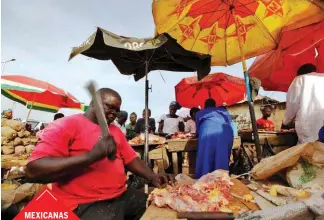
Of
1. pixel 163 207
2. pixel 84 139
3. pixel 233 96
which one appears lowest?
pixel 163 207

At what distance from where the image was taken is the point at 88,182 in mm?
2615

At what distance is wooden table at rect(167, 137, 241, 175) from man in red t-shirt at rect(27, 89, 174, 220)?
2.38m

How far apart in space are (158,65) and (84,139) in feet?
13.2

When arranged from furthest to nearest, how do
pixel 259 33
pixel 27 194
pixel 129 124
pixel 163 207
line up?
pixel 129 124 < pixel 259 33 < pixel 27 194 < pixel 163 207

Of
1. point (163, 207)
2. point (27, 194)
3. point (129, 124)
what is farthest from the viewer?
point (129, 124)

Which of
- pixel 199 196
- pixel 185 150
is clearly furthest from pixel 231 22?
pixel 199 196

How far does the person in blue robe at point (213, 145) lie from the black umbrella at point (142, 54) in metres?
1.01

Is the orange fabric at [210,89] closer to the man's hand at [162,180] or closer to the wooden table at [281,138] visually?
the wooden table at [281,138]

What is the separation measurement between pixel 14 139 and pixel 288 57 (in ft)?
25.6

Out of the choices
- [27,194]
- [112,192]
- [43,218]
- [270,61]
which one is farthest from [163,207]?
[270,61]

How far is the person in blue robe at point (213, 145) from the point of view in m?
5.31

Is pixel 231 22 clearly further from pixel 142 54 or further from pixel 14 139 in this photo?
pixel 14 139

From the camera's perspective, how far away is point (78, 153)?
8.71 ft

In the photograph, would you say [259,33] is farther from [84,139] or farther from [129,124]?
[129,124]
